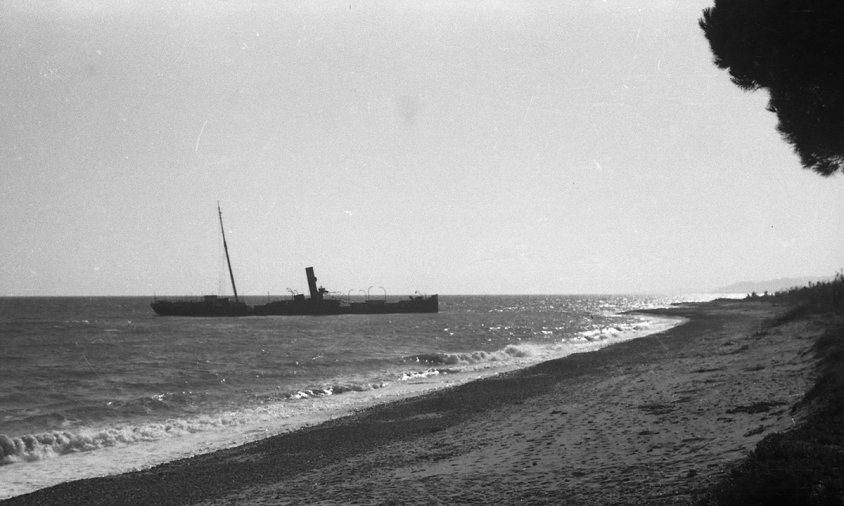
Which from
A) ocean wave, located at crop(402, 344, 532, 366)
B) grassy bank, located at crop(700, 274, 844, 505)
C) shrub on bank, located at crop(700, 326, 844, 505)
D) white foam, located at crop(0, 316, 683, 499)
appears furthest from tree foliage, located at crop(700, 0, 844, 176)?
ocean wave, located at crop(402, 344, 532, 366)

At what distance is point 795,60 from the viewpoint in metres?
9.49

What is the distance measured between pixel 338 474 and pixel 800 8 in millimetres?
9775

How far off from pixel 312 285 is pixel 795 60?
77.5 m

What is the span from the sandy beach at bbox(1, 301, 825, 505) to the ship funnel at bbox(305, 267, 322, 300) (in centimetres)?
6875

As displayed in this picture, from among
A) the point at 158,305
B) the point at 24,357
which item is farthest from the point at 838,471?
the point at 158,305

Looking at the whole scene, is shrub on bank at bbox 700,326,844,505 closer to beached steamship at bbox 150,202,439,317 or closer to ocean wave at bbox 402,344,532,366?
ocean wave at bbox 402,344,532,366

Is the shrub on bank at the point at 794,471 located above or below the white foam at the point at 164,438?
above

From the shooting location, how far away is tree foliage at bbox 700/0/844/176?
892cm

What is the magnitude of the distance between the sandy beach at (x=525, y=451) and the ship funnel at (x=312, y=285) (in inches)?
2707

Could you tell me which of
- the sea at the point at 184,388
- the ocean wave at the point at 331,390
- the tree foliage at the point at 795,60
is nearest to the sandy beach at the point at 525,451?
the sea at the point at 184,388

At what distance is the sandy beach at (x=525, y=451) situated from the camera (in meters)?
7.23

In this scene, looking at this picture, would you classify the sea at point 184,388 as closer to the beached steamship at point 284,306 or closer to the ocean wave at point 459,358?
the ocean wave at point 459,358

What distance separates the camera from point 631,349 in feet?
98.5

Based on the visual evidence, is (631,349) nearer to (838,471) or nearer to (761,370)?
(761,370)
